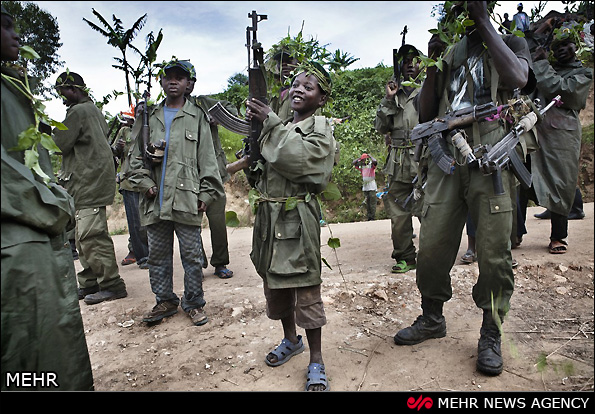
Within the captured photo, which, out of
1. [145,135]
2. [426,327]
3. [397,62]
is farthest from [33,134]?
[397,62]

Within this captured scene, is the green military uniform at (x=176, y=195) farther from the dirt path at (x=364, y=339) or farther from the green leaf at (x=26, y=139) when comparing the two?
the green leaf at (x=26, y=139)

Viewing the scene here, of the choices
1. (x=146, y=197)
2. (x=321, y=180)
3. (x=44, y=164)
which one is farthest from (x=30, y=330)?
(x=146, y=197)

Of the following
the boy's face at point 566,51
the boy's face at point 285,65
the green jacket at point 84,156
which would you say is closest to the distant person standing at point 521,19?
the boy's face at point 566,51

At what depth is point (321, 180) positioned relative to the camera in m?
2.60

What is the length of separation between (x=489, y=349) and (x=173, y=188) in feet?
8.51

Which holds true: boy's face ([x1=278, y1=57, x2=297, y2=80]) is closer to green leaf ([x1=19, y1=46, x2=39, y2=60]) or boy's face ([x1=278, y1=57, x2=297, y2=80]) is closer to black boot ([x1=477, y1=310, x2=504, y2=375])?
green leaf ([x1=19, y1=46, x2=39, y2=60])

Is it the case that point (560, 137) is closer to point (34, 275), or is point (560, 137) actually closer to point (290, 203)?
point (290, 203)

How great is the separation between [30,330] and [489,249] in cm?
244

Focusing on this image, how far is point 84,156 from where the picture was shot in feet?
14.1

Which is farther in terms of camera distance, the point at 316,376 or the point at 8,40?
the point at 316,376

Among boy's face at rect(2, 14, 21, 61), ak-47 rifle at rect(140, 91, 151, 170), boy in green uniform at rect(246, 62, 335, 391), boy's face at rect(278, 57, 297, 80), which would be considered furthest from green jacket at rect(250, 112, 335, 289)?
boy's face at rect(278, 57, 297, 80)

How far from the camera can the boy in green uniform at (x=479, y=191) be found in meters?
2.58

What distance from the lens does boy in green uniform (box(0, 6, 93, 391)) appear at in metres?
1.62
